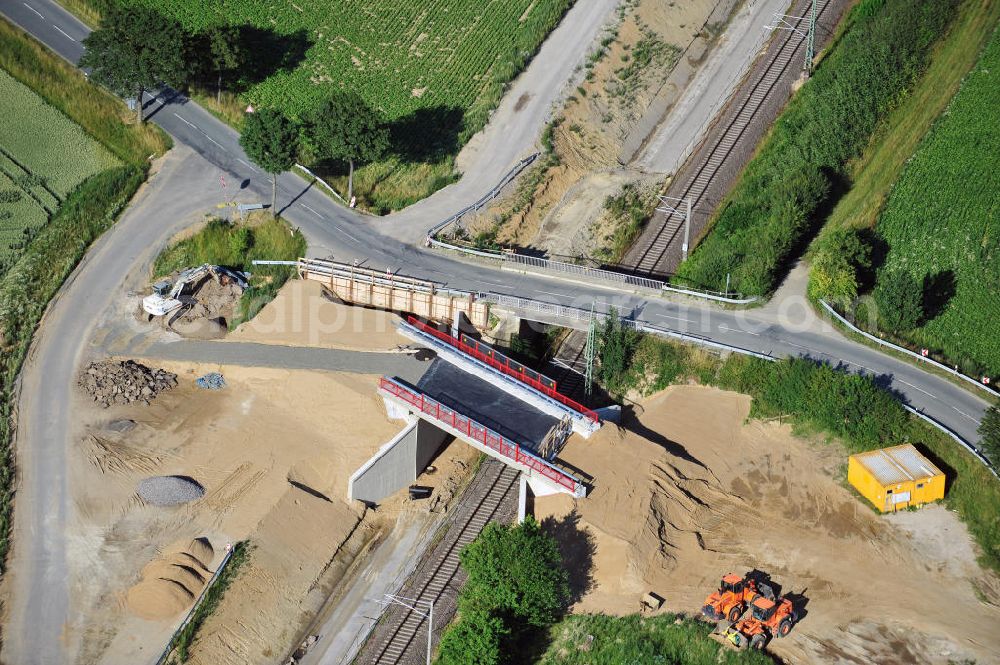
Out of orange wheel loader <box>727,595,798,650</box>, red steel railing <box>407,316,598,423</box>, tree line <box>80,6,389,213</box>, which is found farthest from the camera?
tree line <box>80,6,389,213</box>

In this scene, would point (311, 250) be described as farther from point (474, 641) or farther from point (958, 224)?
point (958, 224)

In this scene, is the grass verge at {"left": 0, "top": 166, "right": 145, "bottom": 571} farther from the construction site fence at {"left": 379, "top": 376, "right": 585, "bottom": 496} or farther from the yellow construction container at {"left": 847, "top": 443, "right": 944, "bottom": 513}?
the yellow construction container at {"left": 847, "top": 443, "right": 944, "bottom": 513}

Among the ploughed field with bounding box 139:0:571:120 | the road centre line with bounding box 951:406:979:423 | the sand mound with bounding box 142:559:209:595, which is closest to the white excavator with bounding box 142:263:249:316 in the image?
the ploughed field with bounding box 139:0:571:120

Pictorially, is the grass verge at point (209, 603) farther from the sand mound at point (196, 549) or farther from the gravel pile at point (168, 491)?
the gravel pile at point (168, 491)

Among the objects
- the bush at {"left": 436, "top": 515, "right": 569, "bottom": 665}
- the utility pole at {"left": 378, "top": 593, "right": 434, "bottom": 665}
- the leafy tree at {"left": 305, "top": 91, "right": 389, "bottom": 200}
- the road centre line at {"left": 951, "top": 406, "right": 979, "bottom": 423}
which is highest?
the leafy tree at {"left": 305, "top": 91, "right": 389, "bottom": 200}

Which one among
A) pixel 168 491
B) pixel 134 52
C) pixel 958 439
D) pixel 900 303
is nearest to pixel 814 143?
pixel 900 303

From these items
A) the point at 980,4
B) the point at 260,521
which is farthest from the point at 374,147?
the point at 980,4
